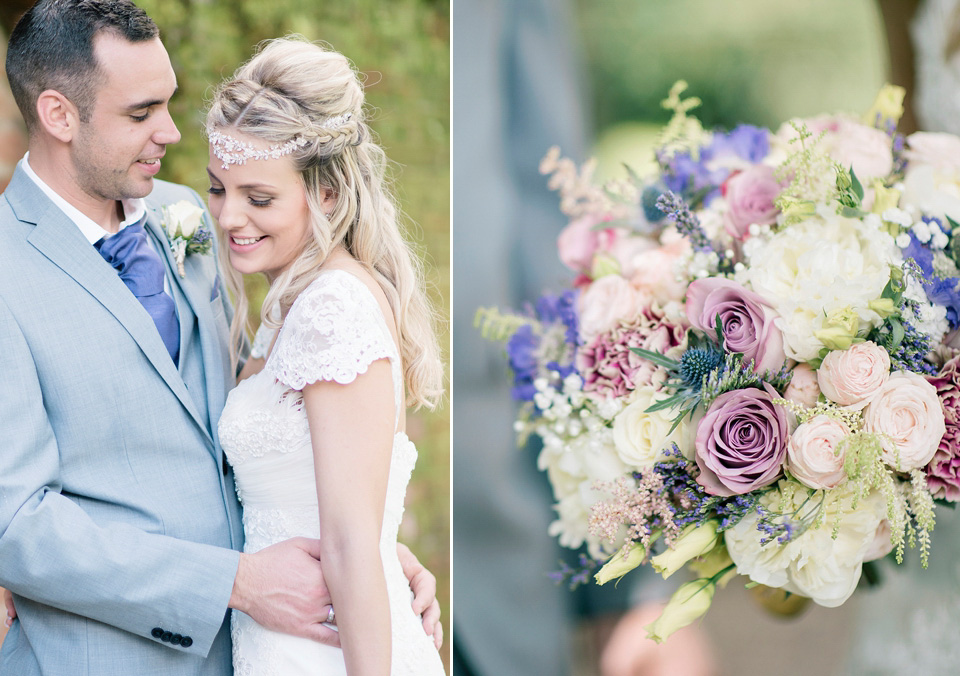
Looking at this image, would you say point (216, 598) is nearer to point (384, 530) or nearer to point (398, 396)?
point (384, 530)

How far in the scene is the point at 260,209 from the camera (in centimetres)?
174

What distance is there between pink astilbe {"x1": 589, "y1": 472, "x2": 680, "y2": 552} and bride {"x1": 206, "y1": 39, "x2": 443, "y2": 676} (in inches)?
17.3

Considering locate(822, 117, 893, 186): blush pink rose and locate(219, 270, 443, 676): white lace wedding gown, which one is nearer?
locate(219, 270, 443, 676): white lace wedding gown

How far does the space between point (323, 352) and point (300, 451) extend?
9.7 inches

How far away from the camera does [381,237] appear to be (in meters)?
1.87

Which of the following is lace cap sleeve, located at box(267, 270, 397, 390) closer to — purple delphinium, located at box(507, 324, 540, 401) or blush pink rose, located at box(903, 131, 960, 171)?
purple delphinium, located at box(507, 324, 540, 401)

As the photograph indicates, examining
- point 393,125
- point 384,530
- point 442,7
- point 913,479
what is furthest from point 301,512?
point 442,7

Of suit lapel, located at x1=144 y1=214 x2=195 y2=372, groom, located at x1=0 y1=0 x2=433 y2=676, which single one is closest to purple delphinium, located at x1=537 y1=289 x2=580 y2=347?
groom, located at x1=0 y1=0 x2=433 y2=676

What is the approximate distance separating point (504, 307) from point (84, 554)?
128cm

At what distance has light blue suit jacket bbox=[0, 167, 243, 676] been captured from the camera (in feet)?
4.99

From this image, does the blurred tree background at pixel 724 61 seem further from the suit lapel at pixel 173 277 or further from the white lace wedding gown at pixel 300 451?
the suit lapel at pixel 173 277

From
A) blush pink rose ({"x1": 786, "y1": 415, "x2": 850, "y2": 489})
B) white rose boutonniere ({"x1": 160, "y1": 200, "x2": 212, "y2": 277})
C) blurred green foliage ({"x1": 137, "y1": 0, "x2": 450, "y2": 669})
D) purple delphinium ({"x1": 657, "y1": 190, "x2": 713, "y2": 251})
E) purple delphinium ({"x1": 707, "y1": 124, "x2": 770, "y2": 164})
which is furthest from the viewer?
blurred green foliage ({"x1": 137, "y1": 0, "x2": 450, "y2": 669})

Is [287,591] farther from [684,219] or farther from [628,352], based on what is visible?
[684,219]

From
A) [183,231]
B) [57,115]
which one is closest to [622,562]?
[183,231]
